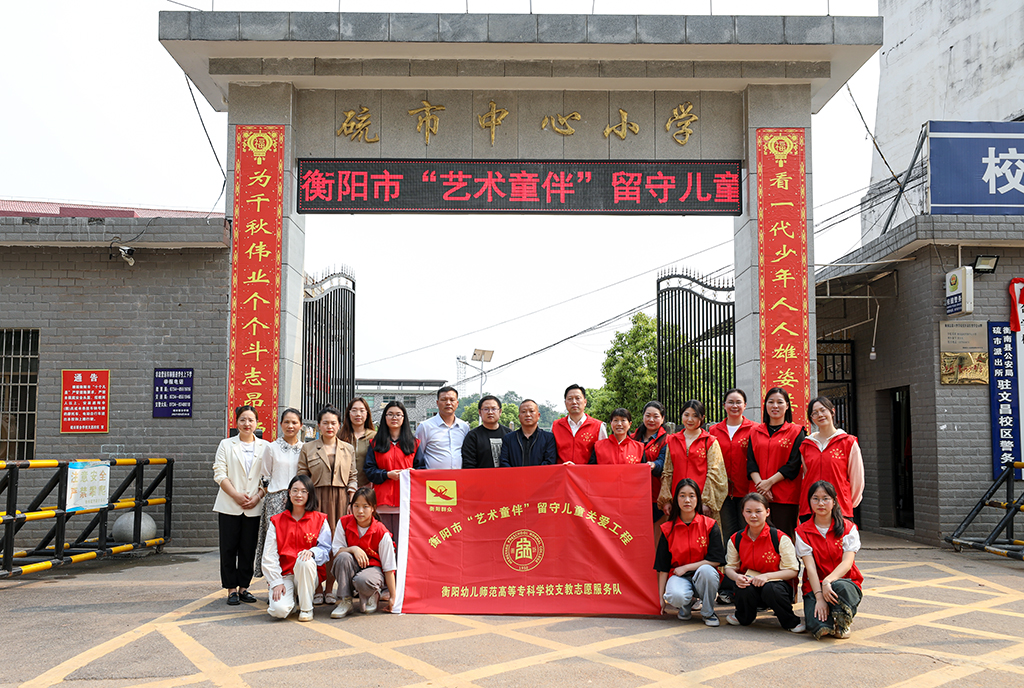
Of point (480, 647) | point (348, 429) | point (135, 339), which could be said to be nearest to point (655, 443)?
point (480, 647)

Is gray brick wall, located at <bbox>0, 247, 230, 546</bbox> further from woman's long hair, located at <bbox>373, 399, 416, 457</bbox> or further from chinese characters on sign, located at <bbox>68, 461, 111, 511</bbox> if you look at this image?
woman's long hair, located at <bbox>373, 399, 416, 457</bbox>

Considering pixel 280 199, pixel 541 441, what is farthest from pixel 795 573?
pixel 280 199

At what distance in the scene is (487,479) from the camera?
5.56m

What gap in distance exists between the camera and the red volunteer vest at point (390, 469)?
566cm

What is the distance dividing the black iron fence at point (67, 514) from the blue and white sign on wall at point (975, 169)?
8575mm

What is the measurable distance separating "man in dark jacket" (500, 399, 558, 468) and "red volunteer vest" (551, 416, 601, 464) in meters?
0.14

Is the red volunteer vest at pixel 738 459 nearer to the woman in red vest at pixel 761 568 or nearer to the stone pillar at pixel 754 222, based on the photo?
the woman in red vest at pixel 761 568

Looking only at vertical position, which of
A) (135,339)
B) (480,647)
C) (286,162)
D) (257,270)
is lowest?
(480,647)

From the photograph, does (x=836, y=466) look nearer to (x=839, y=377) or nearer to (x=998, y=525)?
(x=998, y=525)

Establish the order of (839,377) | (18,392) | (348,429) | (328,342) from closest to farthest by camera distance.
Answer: (348,429), (18,392), (328,342), (839,377)

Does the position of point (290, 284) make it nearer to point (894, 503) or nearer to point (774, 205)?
point (774, 205)

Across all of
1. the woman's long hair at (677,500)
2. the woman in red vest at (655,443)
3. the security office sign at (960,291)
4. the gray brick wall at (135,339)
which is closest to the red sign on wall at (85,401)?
the gray brick wall at (135,339)

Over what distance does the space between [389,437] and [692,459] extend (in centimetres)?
211

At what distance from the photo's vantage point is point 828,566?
15.6 ft
